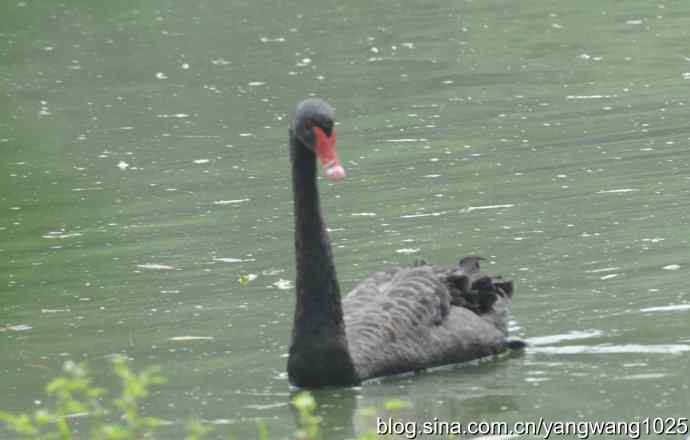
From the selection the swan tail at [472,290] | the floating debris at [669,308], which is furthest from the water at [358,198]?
the swan tail at [472,290]

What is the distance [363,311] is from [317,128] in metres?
0.86

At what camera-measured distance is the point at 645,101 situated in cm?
1393

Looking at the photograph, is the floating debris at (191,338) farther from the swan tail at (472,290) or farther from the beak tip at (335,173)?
the beak tip at (335,173)

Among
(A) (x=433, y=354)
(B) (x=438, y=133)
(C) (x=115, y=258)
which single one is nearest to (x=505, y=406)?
(A) (x=433, y=354)

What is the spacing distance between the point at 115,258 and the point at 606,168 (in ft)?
11.0

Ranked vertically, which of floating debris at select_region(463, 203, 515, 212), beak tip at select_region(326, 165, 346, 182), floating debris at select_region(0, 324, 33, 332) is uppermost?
beak tip at select_region(326, 165, 346, 182)

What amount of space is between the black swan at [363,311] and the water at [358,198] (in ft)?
0.39

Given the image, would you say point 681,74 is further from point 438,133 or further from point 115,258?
point 115,258

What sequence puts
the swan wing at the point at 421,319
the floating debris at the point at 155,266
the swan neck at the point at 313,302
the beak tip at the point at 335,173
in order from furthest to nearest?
the floating debris at the point at 155,266
the swan wing at the point at 421,319
the swan neck at the point at 313,302
the beak tip at the point at 335,173

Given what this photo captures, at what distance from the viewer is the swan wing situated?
22.7 feet

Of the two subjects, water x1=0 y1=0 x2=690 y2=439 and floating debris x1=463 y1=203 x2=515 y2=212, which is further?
floating debris x1=463 y1=203 x2=515 y2=212

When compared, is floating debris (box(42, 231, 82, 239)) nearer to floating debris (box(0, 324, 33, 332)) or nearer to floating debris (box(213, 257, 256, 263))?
floating debris (box(213, 257, 256, 263))

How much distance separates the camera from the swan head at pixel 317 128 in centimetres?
668

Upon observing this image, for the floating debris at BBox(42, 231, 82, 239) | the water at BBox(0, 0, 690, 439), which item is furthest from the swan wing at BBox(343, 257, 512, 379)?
the floating debris at BBox(42, 231, 82, 239)
